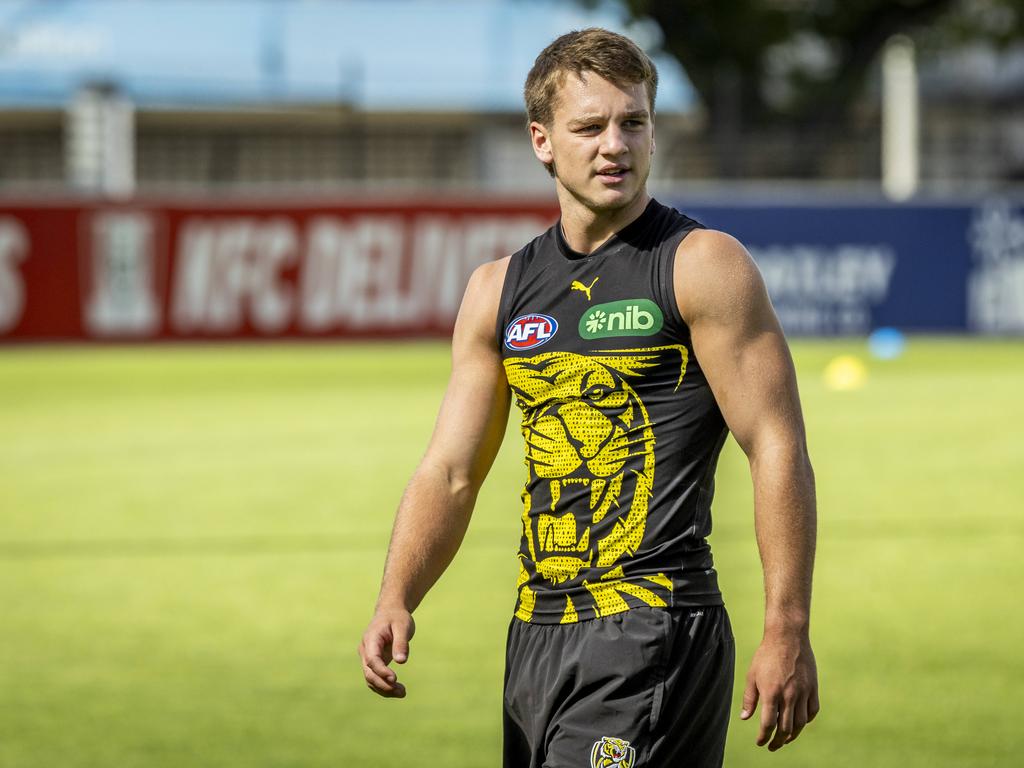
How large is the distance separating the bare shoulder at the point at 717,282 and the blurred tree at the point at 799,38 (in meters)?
32.5

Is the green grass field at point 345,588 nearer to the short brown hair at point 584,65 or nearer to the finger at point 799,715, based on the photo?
the finger at point 799,715

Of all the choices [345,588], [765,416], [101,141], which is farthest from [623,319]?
[101,141]

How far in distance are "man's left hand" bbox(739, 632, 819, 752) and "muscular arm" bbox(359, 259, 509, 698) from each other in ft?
2.73

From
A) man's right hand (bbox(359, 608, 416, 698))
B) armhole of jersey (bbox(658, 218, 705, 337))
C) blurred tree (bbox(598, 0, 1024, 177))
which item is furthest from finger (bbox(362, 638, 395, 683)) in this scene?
blurred tree (bbox(598, 0, 1024, 177))

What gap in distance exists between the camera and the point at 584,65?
350 cm

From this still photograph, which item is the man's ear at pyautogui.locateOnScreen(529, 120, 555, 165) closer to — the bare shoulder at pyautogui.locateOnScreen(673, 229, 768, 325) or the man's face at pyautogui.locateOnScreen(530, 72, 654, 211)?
the man's face at pyautogui.locateOnScreen(530, 72, 654, 211)

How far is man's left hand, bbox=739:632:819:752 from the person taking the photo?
3.15 meters

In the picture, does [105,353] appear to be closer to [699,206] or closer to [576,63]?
[699,206]

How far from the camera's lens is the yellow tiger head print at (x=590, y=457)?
3.49 meters

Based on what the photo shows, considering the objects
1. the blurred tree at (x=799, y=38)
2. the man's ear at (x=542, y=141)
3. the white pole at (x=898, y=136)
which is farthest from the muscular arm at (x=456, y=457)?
the blurred tree at (x=799, y=38)

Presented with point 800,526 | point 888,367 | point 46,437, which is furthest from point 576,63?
point 888,367

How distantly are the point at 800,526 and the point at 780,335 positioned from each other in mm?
402

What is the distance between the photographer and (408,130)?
128 ft

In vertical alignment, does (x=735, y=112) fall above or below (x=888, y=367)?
above
